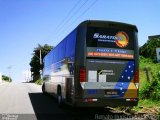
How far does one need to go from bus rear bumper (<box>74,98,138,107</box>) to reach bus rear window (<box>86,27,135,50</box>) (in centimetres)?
199

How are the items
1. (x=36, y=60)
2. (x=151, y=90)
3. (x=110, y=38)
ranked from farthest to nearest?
1. (x=36, y=60)
2. (x=151, y=90)
3. (x=110, y=38)

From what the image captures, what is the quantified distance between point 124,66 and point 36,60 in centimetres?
7844

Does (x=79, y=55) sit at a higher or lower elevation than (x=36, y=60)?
lower

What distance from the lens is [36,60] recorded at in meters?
89.5

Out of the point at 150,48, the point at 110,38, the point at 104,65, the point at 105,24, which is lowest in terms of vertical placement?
the point at 104,65

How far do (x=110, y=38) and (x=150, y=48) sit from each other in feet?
77.7

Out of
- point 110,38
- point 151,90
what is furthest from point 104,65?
point 151,90

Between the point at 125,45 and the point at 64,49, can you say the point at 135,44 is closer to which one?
the point at 125,45

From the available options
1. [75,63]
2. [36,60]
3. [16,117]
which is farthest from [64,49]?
[36,60]

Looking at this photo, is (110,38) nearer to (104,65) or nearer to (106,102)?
(104,65)

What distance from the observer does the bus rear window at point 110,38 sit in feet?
39.4

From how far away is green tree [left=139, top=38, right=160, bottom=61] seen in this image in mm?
33906

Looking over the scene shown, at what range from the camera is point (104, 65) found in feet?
39.3

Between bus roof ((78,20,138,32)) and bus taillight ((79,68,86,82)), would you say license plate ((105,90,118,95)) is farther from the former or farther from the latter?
bus roof ((78,20,138,32))
